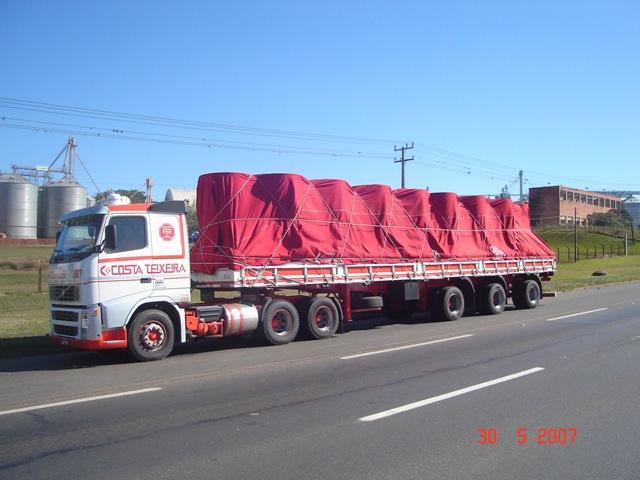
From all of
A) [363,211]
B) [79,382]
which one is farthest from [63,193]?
[79,382]

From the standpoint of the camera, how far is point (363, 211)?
1561cm

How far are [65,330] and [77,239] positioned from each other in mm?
1664

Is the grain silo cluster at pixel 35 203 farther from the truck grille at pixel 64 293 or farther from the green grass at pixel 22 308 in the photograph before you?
the truck grille at pixel 64 293

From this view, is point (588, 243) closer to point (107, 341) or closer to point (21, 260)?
point (21, 260)

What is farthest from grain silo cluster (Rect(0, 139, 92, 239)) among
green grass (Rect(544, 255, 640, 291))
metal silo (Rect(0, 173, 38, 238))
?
green grass (Rect(544, 255, 640, 291))

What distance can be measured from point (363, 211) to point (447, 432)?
987 centimetres

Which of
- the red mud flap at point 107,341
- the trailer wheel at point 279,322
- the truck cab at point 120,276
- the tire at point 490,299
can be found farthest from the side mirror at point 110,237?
the tire at point 490,299

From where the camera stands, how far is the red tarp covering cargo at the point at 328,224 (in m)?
13.1

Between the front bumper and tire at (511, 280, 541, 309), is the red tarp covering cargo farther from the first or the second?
the front bumper

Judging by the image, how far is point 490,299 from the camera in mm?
18531
